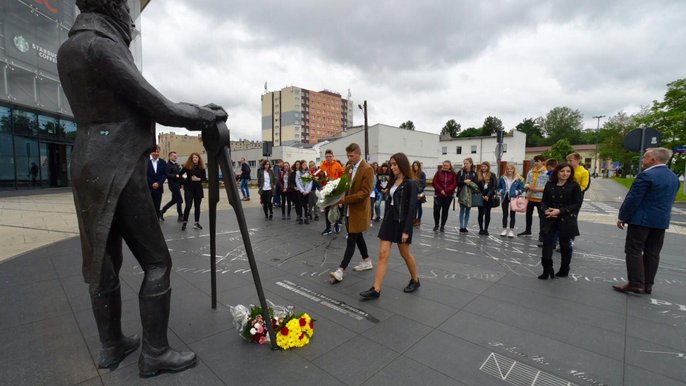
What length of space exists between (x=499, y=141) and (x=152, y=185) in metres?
10.6

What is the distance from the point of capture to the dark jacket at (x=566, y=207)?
4492 mm

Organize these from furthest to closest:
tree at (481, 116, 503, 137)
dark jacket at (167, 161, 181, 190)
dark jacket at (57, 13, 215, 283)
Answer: tree at (481, 116, 503, 137)
dark jacket at (167, 161, 181, 190)
dark jacket at (57, 13, 215, 283)

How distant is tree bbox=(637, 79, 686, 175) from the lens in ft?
80.3

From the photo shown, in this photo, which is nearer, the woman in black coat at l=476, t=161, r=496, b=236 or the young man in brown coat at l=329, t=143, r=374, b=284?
the young man in brown coat at l=329, t=143, r=374, b=284

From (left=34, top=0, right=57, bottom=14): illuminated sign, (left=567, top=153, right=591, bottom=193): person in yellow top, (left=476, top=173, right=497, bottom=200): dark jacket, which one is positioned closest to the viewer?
(left=567, top=153, right=591, bottom=193): person in yellow top

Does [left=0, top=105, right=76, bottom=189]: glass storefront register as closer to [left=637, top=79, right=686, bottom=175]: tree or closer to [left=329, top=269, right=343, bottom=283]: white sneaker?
[left=329, top=269, right=343, bottom=283]: white sneaker

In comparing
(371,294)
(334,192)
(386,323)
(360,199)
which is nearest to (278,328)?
(386,323)

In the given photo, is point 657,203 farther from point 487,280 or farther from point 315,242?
point 315,242

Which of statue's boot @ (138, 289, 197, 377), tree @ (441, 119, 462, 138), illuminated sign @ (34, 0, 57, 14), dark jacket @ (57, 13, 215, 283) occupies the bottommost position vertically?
statue's boot @ (138, 289, 197, 377)

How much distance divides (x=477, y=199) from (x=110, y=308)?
7.63 m

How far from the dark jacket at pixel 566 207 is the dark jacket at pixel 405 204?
2219 mm

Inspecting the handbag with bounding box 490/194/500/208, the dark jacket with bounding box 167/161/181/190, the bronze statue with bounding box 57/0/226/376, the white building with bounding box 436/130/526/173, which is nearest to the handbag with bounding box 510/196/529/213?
the handbag with bounding box 490/194/500/208

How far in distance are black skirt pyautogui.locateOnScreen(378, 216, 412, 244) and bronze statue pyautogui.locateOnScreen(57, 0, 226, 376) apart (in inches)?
94.3

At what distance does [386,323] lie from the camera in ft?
10.3
